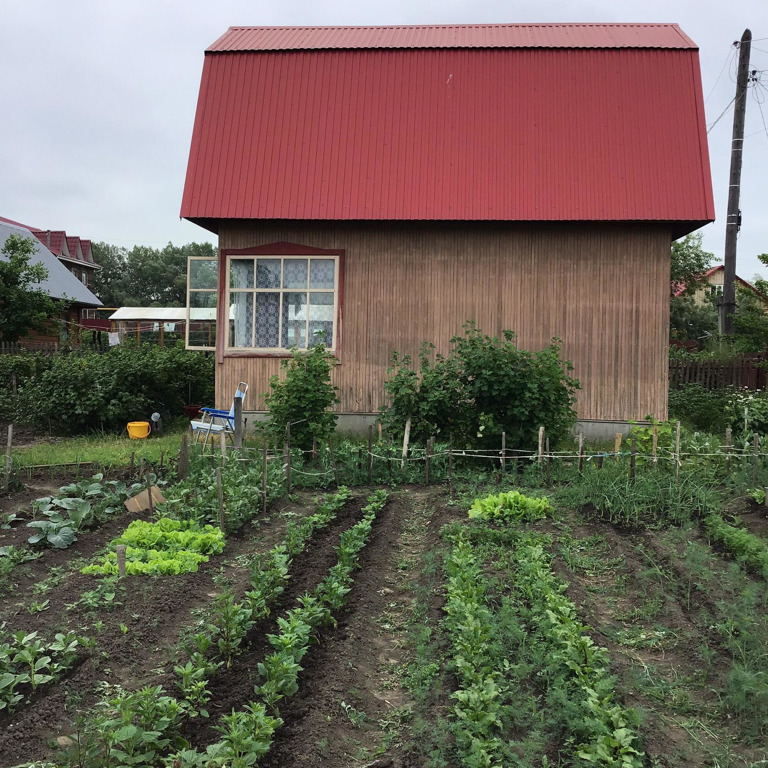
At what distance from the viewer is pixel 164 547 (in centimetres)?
729

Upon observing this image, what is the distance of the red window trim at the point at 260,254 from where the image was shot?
1382 cm

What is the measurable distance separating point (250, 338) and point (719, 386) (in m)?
11.0

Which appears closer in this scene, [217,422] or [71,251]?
[217,422]

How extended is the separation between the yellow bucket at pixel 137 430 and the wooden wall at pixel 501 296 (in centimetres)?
144

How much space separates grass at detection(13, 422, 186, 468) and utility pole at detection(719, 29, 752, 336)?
13.5m

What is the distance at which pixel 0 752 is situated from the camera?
401 centimetres

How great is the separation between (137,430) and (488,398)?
6390 millimetres

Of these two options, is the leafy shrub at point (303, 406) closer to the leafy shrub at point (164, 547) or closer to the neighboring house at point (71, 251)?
the leafy shrub at point (164, 547)

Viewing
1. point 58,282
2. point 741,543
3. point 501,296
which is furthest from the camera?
point 58,282

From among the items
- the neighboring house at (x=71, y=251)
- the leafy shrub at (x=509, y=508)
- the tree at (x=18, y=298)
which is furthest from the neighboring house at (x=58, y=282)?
the leafy shrub at (x=509, y=508)

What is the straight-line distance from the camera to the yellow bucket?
14.0 m

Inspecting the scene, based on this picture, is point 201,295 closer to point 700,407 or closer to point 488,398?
point 488,398

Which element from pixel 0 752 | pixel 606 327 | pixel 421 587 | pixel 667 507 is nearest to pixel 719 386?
pixel 606 327

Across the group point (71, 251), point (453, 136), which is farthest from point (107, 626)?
point (71, 251)
